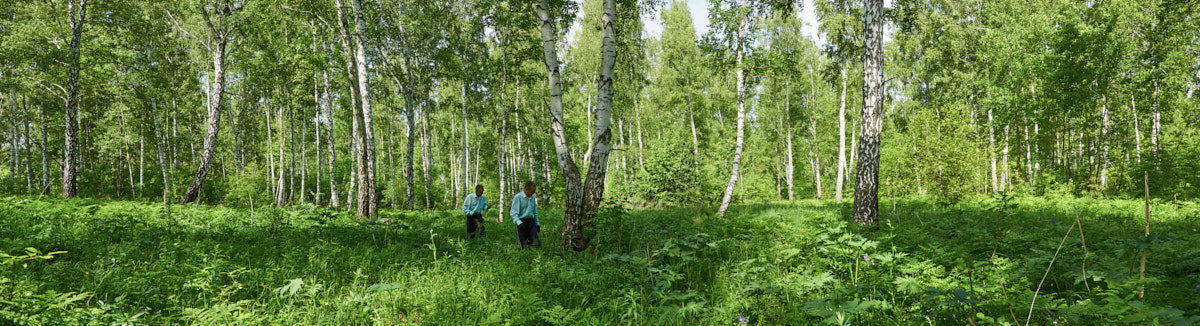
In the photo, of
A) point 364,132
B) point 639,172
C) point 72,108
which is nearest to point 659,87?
point 639,172

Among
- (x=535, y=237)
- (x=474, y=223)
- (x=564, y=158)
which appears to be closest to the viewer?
(x=564, y=158)

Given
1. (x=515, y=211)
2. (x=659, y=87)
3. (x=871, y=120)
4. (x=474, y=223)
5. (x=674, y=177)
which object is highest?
(x=659, y=87)

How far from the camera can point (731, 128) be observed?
26.6 metres

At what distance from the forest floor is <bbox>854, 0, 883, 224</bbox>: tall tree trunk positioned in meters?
1.15

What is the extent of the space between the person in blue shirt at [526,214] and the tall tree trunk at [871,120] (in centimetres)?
546

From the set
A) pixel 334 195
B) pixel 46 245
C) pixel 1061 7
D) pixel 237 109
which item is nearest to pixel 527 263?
pixel 46 245

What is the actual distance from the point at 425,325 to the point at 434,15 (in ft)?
57.2

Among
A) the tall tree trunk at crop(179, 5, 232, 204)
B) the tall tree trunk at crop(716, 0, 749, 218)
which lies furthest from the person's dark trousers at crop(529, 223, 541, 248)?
the tall tree trunk at crop(179, 5, 232, 204)

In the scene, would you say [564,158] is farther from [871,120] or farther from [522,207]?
[871,120]

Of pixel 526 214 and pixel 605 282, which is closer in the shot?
pixel 605 282

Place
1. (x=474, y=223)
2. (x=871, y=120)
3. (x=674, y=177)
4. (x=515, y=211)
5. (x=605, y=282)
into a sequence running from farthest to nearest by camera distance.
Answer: (x=674, y=177) → (x=474, y=223) → (x=871, y=120) → (x=515, y=211) → (x=605, y=282)

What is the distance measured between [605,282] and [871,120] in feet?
18.5

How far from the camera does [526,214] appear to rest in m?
6.44

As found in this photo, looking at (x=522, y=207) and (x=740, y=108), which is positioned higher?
(x=740, y=108)
